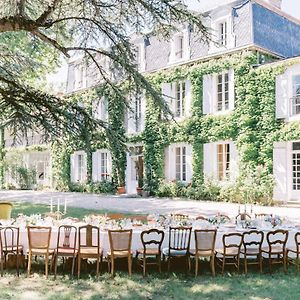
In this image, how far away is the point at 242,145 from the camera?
18641mm

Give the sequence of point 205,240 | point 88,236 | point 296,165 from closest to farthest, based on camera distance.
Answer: point 205,240 → point 88,236 → point 296,165

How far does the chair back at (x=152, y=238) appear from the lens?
752 centimetres

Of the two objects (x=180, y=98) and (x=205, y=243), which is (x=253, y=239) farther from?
(x=180, y=98)

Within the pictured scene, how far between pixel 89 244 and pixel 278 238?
3.27 meters

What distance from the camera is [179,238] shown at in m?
7.84

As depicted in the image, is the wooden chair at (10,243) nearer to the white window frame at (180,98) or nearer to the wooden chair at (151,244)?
the wooden chair at (151,244)

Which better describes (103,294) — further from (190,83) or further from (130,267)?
(190,83)

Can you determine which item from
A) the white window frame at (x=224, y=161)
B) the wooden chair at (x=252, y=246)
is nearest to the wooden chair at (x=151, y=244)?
the wooden chair at (x=252, y=246)

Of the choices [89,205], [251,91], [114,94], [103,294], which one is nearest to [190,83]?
[251,91]

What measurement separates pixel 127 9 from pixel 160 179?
48.1ft

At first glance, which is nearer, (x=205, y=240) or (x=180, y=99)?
(x=205, y=240)

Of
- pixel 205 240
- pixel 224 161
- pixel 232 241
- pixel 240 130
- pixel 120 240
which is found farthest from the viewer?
pixel 224 161

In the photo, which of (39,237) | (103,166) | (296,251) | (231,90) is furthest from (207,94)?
(39,237)

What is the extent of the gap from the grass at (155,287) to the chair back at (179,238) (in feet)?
1.67
